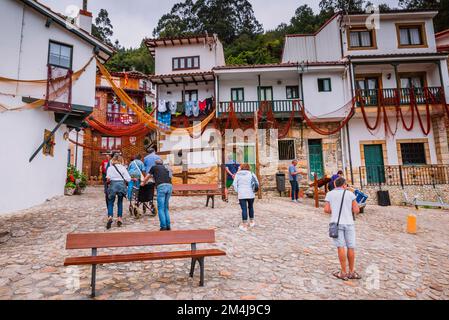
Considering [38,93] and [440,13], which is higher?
[440,13]

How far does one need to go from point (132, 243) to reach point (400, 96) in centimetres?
1863

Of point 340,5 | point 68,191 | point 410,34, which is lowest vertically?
point 68,191

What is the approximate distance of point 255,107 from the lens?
17578 mm

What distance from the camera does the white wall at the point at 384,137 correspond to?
54.4ft

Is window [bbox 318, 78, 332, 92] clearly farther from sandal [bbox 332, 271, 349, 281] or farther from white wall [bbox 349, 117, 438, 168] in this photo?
sandal [bbox 332, 271, 349, 281]

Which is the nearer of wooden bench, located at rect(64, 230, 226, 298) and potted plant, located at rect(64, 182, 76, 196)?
wooden bench, located at rect(64, 230, 226, 298)

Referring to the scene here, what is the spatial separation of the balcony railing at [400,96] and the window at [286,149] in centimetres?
490

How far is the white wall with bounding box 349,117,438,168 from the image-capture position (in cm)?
1659

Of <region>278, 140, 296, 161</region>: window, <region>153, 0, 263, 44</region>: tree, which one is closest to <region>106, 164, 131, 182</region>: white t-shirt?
<region>278, 140, 296, 161</region>: window

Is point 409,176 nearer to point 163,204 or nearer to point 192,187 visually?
point 192,187

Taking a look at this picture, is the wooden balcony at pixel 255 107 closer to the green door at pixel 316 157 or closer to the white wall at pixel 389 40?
the green door at pixel 316 157

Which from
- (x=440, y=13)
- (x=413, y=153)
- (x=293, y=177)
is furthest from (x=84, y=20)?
(x=440, y=13)

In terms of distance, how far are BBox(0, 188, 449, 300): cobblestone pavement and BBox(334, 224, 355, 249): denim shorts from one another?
0.57 m
